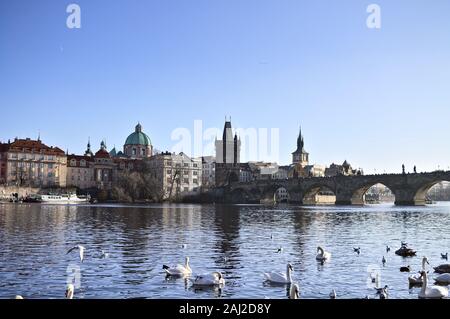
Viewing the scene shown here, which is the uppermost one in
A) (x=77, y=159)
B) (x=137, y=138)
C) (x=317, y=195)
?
(x=137, y=138)

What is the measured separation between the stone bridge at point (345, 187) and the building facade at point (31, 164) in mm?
30573

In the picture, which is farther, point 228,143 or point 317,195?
point 317,195

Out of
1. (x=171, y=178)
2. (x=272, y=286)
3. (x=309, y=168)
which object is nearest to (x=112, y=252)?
(x=272, y=286)

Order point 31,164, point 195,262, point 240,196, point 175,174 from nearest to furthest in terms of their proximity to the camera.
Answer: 1. point 195,262
2. point 31,164
3. point 175,174
4. point 240,196

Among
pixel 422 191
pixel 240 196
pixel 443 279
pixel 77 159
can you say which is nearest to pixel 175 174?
pixel 240 196

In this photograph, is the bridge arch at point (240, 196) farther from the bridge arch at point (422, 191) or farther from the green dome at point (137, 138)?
the bridge arch at point (422, 191)

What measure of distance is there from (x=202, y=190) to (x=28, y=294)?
270 ft

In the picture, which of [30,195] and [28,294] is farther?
[30,195]

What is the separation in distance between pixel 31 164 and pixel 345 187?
4636 centimetres

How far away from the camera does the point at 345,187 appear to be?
78.6 m

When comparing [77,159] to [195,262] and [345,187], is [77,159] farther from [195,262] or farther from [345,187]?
[195,262]

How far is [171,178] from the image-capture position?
284 ft
